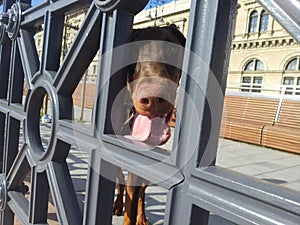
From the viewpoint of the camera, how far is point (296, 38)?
426 millimetres

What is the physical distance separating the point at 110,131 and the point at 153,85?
194 millimetres

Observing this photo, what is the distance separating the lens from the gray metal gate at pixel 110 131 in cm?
50

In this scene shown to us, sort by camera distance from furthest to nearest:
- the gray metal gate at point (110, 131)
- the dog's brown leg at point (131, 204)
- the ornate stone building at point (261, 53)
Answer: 1. the ornate stone building at point (261, 53)
2. the dog's brown leg at point (131, 204)
3. the gray metal gate at point (110, 131)

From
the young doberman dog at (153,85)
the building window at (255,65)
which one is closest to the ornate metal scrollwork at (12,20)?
the young doberman dog at (153,85)

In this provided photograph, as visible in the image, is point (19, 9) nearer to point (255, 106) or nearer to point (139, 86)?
point (139, 86)

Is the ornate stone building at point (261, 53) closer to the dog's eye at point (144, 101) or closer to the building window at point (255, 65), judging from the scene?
the building window at point (255, 65)

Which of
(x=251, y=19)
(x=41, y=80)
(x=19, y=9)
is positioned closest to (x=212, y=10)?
(x=41, y=80)

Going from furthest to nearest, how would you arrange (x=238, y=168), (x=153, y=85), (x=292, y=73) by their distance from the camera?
(x=292, y=73), (x=238, y=168), (x=153, y=85)

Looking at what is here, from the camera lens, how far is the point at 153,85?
34.8 inches

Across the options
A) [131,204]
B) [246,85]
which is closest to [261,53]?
[246,85]

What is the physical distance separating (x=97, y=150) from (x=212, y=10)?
439mm

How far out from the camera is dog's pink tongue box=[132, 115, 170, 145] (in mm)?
964

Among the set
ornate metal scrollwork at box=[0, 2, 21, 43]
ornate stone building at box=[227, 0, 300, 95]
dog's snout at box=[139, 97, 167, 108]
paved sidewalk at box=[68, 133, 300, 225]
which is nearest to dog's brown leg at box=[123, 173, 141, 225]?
paved sidewalk at box=[68, 133, 300, 225]

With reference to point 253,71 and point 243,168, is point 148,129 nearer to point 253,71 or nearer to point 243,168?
point 243,168
